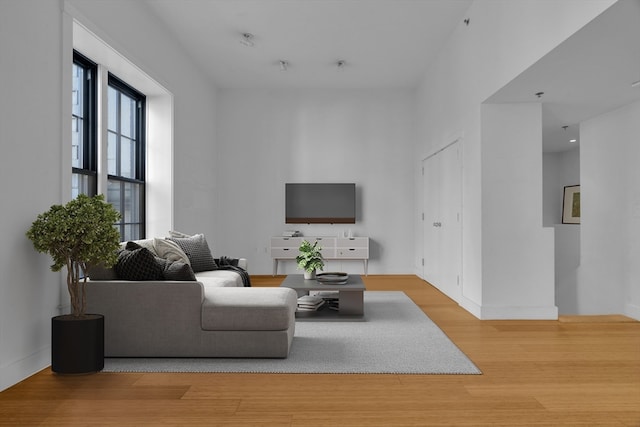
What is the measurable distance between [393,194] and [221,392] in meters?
6.00

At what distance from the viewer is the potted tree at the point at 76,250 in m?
3.01

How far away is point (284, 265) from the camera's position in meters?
8.35

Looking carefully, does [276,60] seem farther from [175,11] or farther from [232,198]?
[232,198]

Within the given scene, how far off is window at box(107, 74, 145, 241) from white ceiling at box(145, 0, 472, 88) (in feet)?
3.15

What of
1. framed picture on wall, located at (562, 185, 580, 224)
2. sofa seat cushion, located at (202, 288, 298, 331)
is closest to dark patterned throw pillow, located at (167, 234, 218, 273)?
sofa seat cushion, located at (202, 288, 298, 331)

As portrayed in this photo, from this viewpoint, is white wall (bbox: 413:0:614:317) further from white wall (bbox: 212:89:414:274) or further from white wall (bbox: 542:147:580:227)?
white wall (bbox: 542:147:580:227)

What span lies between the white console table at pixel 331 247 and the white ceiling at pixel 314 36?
2492 mm

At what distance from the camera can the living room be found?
3154mm

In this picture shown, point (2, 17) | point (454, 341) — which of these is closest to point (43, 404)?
point (2, 17)

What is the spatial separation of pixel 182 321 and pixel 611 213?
464 centimetres

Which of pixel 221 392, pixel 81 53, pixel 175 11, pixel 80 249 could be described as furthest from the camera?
pixel 175 11

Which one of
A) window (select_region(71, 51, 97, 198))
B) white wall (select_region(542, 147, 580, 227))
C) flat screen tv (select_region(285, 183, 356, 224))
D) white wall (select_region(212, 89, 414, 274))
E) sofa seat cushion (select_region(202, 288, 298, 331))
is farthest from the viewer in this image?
white wall (select_region(542, 147, 580, 227))

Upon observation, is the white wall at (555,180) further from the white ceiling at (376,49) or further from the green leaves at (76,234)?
the green leaves at (76,234)

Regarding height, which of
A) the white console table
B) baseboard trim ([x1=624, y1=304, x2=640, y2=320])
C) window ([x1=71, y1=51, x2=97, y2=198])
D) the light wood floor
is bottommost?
the light wood floor
